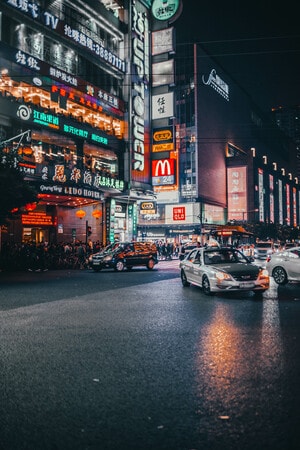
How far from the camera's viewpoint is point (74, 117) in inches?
1277

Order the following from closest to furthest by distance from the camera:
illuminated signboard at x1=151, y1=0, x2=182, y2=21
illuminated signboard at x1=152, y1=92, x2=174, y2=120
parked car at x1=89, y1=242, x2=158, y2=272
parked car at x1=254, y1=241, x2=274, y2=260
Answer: parked car at x1=89, y1=242, x2=158, y2=272, parked car at x1=254, y1=241, x2=274, y2=260, illuminated signboard at x1=152, y1=92, x2=174, y2=120, illuminated signboard at x1=151, y1=0, x2=182, y2=21

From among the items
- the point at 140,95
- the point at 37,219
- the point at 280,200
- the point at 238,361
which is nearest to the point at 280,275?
the point at 238,361

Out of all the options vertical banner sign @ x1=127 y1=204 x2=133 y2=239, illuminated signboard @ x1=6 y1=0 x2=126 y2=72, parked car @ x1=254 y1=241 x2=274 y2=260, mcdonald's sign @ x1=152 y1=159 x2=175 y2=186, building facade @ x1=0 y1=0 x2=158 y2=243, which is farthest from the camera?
mcdonald's sign @ x1=152 y1=159 x2=175 y2=186

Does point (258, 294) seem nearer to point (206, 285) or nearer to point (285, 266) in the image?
point (206, 285)

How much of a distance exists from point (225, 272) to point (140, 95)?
30798 mm

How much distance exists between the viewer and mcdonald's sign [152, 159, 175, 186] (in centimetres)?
3850

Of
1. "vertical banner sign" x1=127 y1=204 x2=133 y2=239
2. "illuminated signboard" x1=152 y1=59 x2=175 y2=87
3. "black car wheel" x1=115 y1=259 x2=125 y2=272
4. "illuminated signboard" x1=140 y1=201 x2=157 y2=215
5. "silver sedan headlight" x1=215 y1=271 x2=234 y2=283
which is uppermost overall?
"illuminated signboard" x1=152 y1=59 x2=175 y2=87

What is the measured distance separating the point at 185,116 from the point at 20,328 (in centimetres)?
7346

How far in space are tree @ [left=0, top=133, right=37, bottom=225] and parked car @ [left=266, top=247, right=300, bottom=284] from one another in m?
13.9

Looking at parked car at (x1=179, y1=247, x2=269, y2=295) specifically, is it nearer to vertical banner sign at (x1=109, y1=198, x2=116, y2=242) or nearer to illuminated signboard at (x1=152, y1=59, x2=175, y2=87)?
vertical banner sign at (x1=109, y1=198, x2=116, y2=242)

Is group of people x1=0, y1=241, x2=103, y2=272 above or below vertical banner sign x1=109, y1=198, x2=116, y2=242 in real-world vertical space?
below

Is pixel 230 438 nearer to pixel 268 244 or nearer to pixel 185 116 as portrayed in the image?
pixel 268 244

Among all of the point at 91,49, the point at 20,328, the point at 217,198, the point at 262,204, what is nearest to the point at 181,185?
the point at 217,198

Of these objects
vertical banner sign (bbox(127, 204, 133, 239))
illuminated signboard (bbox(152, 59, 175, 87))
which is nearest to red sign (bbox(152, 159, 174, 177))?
vertical banner sign (bbox(127, 204, 133, 239))
